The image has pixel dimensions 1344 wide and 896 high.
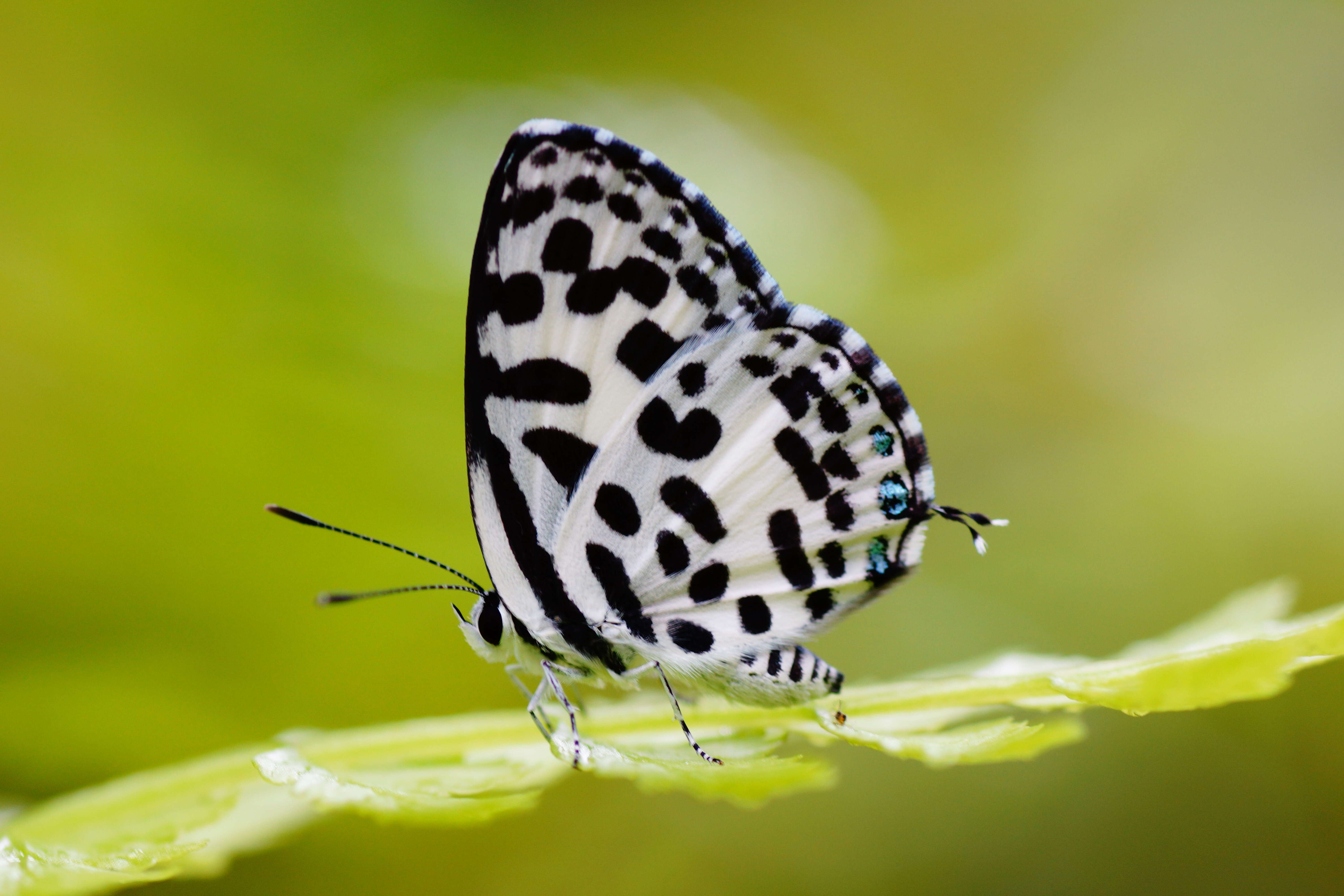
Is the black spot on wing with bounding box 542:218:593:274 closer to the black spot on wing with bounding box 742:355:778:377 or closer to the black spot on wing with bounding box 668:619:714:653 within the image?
the black spot on wing with bounding box 742:355:778:377

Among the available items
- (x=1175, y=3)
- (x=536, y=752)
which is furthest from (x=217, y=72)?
(x=1175, y=3)

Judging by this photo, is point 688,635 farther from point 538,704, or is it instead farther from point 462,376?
point 462,376

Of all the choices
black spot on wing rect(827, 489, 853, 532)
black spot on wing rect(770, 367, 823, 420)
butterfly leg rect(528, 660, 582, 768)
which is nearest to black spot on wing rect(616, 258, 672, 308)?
black spot on wing rect(770, 367, 823, 420)

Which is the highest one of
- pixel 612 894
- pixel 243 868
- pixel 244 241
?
pixel 244 241

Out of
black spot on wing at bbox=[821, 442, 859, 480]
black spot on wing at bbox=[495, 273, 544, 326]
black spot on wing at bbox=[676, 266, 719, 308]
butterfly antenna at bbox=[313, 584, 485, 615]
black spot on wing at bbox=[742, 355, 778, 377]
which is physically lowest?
butterfly antenna at bbox=[313, 584, 485, 615]

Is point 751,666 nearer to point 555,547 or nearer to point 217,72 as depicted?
point 555,547

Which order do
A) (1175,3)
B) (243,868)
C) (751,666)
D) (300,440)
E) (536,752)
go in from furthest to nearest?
(1175,3) → (300,440) → (243,868) → (751,666) → (536,752)
